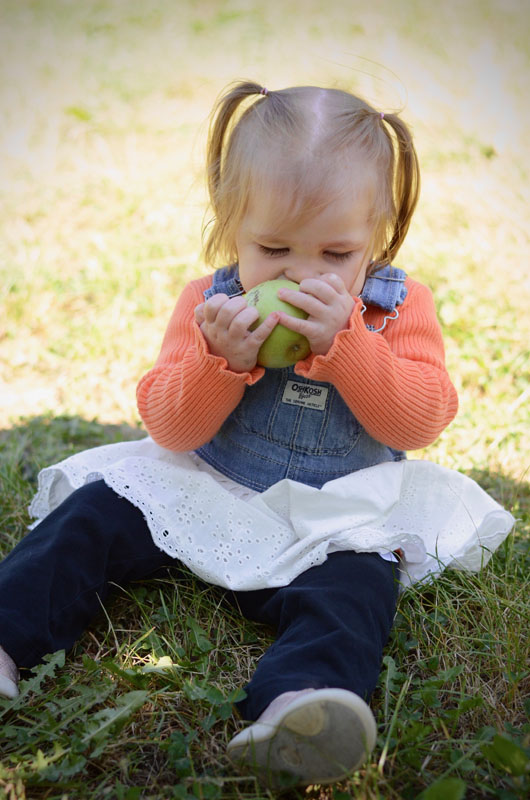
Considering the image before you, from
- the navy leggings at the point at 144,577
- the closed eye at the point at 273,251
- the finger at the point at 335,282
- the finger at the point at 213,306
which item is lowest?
the navy leggings at the point at 144,577

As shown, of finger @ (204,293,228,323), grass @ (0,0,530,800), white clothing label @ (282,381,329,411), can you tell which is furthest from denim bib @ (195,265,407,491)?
grass @ (0,0,530,800)

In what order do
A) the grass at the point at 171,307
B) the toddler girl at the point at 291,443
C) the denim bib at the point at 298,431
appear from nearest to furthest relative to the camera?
the grass at the point at 171,307 → the toddler girl at the point at 291,443 → the denim bib at the point at 298,431

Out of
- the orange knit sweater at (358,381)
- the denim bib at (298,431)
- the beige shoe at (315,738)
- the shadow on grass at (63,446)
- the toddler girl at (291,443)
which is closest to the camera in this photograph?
the beige shoe at (315,738)

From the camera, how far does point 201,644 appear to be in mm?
1643

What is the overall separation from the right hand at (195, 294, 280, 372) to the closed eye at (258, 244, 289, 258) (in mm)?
131

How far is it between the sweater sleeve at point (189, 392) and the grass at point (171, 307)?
0.38 meters

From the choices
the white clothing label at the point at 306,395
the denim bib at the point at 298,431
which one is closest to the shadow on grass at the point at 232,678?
the denim bib at the point at 298,431

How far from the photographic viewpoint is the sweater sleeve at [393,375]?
5.72 ft

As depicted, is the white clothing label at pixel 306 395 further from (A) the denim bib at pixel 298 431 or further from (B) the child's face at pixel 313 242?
(B) the child's face at pixel 313 242

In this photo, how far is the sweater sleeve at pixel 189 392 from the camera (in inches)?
71.3

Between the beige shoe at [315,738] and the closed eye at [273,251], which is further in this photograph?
the closed eye at [273,251]

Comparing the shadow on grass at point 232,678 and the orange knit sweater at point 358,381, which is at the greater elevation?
the orange knit sweater at point 358,381

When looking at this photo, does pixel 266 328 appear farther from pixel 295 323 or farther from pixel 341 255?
pixel 341 255

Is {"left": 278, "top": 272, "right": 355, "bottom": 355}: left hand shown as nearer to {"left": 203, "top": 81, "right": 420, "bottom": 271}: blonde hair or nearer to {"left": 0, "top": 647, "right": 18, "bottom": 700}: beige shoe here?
{"left": 203, "top": 81, "right": 420, "bottom": 271}: blonde hair
